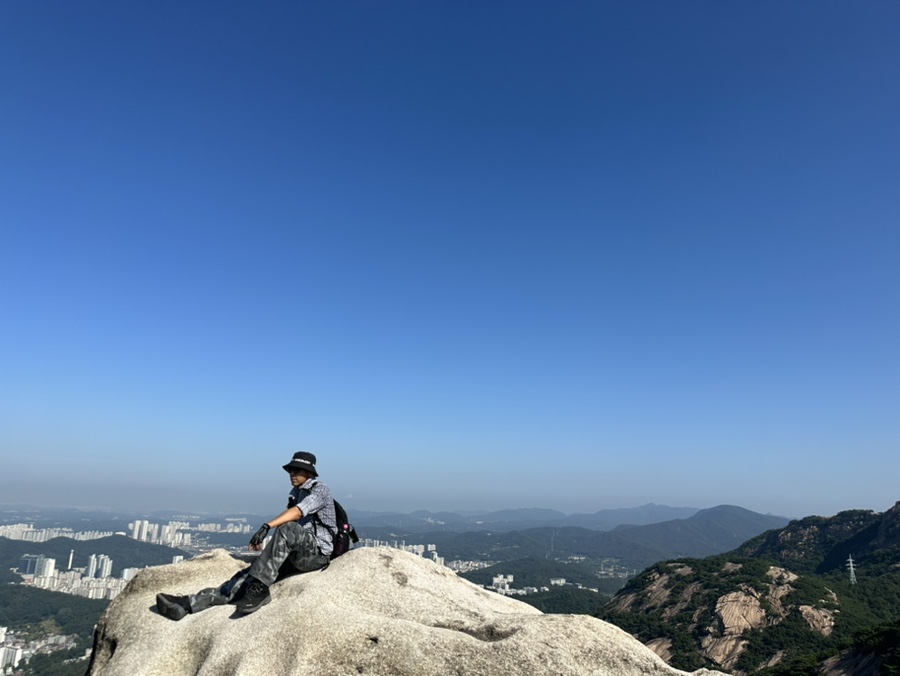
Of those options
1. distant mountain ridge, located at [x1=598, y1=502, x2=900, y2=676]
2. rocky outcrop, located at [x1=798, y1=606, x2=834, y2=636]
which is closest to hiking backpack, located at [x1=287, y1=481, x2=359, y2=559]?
distant mountain ridge, located at [x1=598, y1=502, x2=900, y2=676]

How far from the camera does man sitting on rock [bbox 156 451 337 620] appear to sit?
29.2ft

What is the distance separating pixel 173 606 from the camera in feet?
30.0

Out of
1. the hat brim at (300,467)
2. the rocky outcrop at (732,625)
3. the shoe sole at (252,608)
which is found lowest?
the rocky outcrop at (732,625)

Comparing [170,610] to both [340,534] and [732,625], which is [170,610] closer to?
[340,534]

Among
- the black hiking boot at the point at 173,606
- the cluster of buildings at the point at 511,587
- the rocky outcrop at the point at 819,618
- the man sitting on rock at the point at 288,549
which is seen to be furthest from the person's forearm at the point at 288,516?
the cluster of buildings at the point at 511,587

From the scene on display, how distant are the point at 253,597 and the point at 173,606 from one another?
5.47 feet

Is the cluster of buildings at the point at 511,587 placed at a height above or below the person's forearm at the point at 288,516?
below

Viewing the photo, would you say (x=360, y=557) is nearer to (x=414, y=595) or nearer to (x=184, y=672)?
(x=414, y=595)

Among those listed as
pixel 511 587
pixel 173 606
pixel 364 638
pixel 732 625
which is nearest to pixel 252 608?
pixel 173 606

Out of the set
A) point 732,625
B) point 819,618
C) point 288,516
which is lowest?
point 732,625

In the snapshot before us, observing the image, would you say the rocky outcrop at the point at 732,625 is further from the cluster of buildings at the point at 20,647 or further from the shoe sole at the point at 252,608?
the cluster of buildings at the point at 20,647

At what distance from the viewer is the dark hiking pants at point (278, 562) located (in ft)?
29.6

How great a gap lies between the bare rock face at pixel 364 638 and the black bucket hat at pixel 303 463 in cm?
189

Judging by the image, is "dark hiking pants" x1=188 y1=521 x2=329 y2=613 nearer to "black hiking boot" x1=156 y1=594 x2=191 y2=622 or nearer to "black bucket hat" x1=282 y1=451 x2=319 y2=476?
"black hiking boot" x1=156 y1=594 x2=191 y2=622
